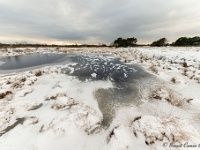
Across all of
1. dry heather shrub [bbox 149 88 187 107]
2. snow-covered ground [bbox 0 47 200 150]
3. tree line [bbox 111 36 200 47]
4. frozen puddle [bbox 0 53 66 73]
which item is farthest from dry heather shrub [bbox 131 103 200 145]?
tree line [bbox 111 36 200 47]

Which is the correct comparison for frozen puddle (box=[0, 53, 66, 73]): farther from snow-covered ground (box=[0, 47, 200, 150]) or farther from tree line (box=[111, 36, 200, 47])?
tree line (box=[111, 36, 200, 47])

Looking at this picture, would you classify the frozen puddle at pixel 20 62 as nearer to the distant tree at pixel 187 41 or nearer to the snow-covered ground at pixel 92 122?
the snow-covered ground at pixel 92 122

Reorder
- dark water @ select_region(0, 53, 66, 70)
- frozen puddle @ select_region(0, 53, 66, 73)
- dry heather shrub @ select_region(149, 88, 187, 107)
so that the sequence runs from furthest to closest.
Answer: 1. dark water @ select_region(0, 53, 66, 70)
2. frozen puddle @ select_region(0, 53, 66, 73)
3. dry heather shrub @ select_region(149, 88, 187, 107)

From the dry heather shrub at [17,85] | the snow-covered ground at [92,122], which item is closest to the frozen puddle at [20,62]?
the dry heather shrub at [17,85]

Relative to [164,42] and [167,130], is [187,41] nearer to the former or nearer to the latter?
[164,42]

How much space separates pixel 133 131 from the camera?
10.4 feet

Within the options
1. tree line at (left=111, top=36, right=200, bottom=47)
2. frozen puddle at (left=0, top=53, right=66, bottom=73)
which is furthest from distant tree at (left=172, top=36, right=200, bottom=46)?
frozen puddle at (left=0, top=53, right=66, bottom=73)

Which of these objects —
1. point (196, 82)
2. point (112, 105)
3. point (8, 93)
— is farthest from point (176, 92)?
point (8, 93)

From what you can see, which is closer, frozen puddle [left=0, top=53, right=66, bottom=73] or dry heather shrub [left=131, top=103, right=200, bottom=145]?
dry heather shrub [left=131, top=103, right=200, bottom=145]

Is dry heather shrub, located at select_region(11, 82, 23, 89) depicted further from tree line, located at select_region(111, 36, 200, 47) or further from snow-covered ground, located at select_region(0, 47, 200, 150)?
tree line, located at select_region(111, 36, 200, 47)

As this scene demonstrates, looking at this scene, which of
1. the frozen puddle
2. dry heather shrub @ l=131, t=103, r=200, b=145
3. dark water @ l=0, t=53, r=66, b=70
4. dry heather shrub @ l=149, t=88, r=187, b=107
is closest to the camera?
dry heather shrub @ l=131, t=103, r=200, b=145

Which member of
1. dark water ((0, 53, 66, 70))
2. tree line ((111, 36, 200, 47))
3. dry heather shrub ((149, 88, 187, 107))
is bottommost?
dark water ((0, 53, 66, 70))

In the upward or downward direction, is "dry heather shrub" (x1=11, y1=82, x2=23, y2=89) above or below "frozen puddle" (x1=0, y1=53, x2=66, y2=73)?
above

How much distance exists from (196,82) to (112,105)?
501cm
